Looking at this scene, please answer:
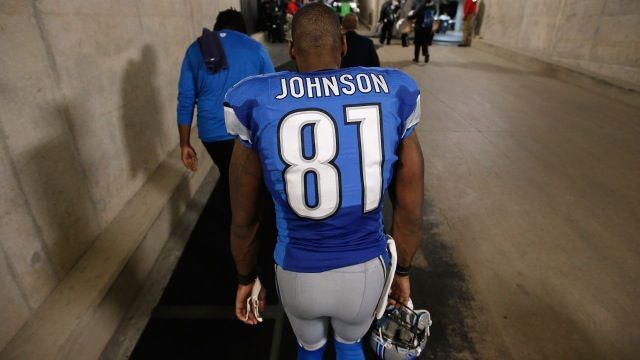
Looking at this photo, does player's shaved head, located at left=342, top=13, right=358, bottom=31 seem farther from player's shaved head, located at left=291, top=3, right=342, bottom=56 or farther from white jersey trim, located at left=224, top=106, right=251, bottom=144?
white jersey trim, located at left=224, top=106, right=251, bottom=144

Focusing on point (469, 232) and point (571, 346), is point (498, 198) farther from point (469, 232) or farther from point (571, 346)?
point (571, 346)

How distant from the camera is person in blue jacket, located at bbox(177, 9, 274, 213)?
8.73ft

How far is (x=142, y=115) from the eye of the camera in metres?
3.59

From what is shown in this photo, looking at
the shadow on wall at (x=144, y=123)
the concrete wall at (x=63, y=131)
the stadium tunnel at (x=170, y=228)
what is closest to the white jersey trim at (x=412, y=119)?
the stadium tunnel at (x=170, y=228)

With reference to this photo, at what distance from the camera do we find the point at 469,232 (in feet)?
11.6

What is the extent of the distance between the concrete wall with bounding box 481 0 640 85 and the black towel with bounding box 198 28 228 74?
9034 millimetres

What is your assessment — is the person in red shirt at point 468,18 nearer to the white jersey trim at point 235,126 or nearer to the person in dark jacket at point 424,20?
the person in dark jacket at point 424,20

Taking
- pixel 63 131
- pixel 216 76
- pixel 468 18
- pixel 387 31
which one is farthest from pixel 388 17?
pixel 63 131

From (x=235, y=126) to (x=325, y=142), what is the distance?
12.7 inches

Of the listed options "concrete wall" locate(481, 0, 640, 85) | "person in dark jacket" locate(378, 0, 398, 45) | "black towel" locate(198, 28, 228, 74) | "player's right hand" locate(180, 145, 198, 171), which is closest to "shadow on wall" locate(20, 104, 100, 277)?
"player's right hand" locate(180, 145, 198, 171)

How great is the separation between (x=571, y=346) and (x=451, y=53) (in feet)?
43.5

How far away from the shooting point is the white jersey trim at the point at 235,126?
3.98ft

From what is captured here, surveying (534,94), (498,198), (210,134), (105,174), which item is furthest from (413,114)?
(534,94)

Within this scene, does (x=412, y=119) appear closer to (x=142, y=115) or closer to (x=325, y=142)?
(x=325, y=142)
